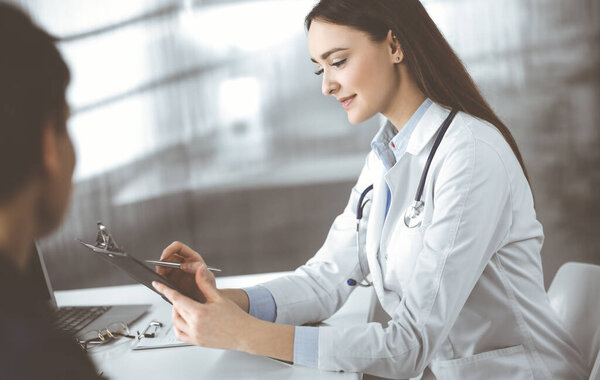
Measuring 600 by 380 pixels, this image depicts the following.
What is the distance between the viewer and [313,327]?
3.49 ft

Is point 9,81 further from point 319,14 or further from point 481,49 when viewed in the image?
point 481,49

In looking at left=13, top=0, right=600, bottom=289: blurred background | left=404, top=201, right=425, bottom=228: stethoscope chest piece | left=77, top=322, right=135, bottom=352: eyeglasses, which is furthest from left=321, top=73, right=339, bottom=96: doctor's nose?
left=13, top=0, right=600, bottom=289: blurred background

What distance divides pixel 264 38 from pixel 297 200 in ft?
3.19

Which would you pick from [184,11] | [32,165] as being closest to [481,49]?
[184,11]

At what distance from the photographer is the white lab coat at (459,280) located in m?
1.03

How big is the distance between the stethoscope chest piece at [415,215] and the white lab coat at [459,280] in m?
0.02

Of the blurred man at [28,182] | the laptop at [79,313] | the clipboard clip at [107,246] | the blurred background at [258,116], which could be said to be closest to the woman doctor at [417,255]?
the clipboard clip at [107,246]

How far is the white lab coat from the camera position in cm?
103

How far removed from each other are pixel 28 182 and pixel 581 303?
123 cm

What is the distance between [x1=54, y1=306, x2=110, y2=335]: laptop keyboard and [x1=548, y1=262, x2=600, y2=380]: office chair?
119 cm

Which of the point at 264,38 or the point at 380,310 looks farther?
the point at 264,38

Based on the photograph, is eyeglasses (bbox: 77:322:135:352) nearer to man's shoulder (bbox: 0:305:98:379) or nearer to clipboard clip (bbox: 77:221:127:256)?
clipboard clip (bbox: 77:221:127:256)

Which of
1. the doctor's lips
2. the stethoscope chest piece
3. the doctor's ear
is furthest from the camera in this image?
the doctor's lips

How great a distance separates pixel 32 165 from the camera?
602mm
